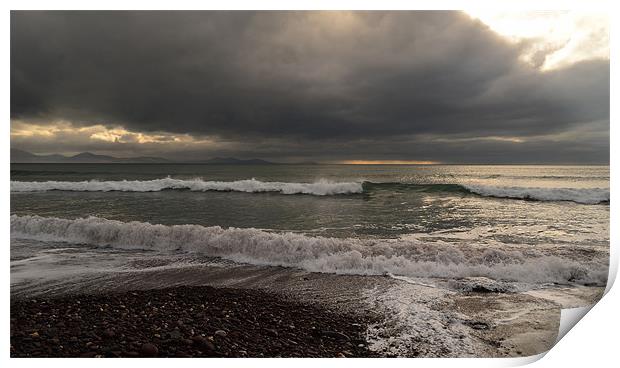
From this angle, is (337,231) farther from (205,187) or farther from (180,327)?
(205,187)

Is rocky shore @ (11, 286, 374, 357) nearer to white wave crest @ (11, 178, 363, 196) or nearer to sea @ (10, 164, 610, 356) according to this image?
sea @ (10, 164, 610, 356)

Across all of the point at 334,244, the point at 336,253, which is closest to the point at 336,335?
the point at 336,253

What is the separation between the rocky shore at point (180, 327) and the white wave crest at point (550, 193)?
26.9 ft

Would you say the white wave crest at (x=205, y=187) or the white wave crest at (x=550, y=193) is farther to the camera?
the white wave crest at (x=205, y=187)

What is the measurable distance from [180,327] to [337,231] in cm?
284

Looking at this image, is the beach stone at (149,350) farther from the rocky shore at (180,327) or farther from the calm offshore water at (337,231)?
the calm offshore water at (337,231)

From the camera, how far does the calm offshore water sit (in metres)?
3.38

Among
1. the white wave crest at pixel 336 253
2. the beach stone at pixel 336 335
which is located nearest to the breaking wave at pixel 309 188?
the white wave crest at pixel 336 253

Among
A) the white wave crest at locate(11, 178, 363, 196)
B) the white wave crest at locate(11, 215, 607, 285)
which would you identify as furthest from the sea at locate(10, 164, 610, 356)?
the white wave crest at locate(11, 178, 363, 196)

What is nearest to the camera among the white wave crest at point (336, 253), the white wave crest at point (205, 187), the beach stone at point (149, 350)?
the beach stone at point (149, 350)

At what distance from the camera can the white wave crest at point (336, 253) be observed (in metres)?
3.25

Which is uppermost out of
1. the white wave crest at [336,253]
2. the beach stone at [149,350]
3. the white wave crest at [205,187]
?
the white wave crest at [205,187]

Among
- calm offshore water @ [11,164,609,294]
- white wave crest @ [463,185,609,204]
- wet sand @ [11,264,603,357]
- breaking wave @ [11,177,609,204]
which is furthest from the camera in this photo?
breaking wave @ [11,177,609,204]

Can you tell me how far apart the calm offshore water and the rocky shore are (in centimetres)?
92
